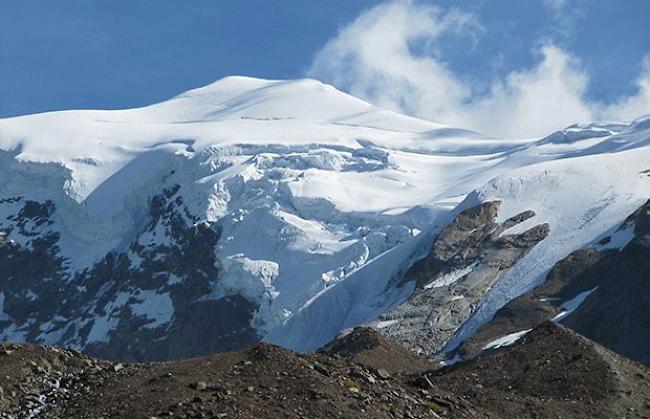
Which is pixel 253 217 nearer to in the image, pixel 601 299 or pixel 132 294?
pixel 132 294

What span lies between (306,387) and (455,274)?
82047mm

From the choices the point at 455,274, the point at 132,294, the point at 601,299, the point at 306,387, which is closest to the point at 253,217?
the point at 132,294

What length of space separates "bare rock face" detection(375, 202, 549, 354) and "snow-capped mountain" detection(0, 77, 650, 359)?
0.63m

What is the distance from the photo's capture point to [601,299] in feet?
318

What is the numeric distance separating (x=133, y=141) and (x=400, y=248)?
5373 cm

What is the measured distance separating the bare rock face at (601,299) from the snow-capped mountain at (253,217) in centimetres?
313

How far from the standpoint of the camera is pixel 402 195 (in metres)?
153

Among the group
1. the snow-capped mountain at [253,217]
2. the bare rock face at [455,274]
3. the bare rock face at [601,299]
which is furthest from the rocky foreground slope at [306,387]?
the snow-capped mountain at [253,217]

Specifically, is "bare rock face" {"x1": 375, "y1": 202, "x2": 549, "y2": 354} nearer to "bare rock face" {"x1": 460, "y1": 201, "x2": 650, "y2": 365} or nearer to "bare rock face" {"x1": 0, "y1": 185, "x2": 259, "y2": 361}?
"bare rock face" {"x1": 460, "y1": 201, "x2": 650, "y2": 365}

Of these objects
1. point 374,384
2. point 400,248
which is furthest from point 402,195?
point 374,384

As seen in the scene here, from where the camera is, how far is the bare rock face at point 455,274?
107250mm

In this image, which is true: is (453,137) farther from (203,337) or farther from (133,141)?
(203,337)

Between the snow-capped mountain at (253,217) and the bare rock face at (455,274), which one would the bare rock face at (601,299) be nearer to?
the snow-capped mountain at (253,217)

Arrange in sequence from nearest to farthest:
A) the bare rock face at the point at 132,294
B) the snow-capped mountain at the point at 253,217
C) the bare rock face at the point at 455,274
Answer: the bare rock face at the point at 455,274 < the snow-capped mountain at the point at 253,217 < the bare rock face at the point at 132,294
